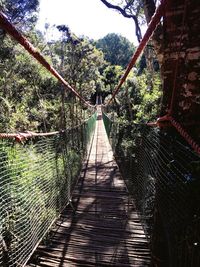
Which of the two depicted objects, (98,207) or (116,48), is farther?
(116,48)

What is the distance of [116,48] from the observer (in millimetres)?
46031

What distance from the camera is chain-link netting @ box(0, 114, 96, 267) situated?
74.3 inches

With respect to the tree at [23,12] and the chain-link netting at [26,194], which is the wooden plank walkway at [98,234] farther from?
the tree at [23,12]

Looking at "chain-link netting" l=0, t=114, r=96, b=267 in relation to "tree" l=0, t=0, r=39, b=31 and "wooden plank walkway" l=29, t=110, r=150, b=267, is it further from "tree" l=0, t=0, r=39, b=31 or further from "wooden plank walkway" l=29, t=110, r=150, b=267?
"tree" l=0, t=0, r=39, b=31

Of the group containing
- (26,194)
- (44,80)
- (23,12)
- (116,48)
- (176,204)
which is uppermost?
(116,48)

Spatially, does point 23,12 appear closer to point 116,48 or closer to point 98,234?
point 98,234

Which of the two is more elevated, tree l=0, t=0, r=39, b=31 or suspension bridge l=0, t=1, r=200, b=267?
tree l=0, t=0, r=39, b=31

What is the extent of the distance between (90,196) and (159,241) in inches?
83.6

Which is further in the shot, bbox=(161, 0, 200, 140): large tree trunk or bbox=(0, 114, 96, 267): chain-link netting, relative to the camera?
bbox=(0, 114, 96, 267): chain-link netting

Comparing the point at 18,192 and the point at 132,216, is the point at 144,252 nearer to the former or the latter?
the point at 132,216

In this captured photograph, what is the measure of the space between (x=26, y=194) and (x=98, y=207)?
134cm

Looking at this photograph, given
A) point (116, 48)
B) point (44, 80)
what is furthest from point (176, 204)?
point (116, 48)

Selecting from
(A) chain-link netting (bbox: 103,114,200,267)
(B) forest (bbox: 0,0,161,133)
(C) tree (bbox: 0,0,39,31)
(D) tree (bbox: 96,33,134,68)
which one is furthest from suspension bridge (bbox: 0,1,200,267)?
(D) tree (bbox: 96,33,134,68)

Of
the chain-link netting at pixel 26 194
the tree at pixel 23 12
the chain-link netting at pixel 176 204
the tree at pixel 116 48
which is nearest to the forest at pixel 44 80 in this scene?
the tree at pixel 23 12
